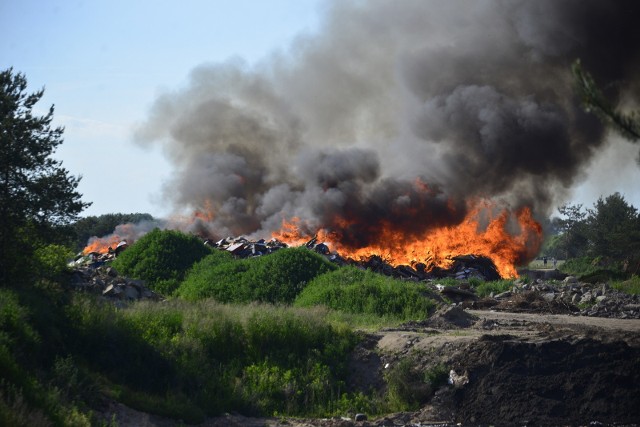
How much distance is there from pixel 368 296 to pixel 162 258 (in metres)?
9.46

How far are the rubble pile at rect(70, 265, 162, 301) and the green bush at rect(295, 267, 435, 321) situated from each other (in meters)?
4.70

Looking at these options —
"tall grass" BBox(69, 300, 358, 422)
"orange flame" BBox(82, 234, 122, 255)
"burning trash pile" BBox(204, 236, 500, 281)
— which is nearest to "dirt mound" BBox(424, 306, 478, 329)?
"tall grass" BBox(69, 300, 358, 422)

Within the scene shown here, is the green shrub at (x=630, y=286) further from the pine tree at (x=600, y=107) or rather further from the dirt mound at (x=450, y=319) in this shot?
the pine tree at (x=600, y=107)

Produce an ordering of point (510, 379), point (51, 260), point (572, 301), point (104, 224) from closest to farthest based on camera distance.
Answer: point (510, 379), point (51, 260), point (572, 301), point (104, 224)

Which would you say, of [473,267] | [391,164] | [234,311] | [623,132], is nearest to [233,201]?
[391,164]

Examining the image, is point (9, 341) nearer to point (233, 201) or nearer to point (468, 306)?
point (468, 306)

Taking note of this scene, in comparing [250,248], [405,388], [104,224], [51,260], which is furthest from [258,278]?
[104,224]

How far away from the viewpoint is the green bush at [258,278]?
79.4 ft

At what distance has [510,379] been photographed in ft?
47.0

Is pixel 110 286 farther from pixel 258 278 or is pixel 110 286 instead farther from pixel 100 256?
pixel 100 256

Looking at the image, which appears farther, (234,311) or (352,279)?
(352,279)

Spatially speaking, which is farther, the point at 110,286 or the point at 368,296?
the point at 368,296

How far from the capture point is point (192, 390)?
46.2 ft

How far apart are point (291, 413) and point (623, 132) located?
Result: 8.27 m
